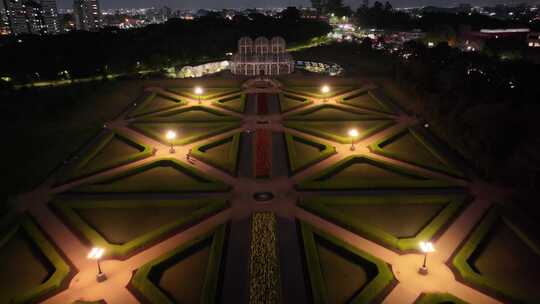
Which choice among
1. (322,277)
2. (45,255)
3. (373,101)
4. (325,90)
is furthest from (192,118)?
(322,277)

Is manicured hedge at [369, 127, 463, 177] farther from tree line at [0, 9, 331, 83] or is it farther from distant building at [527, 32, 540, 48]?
distant building at [527, 32, 540, 48]

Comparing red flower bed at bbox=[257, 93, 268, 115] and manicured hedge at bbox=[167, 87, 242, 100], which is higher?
manicured hedge at bbox=[167, 87, 242, 100]

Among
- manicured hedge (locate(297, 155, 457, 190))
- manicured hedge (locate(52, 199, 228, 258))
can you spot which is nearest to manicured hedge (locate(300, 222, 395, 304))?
manicured hedge (locate(297, 155, 457, 190))

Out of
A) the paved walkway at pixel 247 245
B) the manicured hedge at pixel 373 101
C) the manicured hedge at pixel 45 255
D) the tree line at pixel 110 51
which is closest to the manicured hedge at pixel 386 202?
the paved walkway at pixel 247 245

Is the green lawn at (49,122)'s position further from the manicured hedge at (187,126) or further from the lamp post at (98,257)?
the lamp post at (98,257)

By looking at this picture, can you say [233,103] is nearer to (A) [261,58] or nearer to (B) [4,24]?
(A) [261,58]

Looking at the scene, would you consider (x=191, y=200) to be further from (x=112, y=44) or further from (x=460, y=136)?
(x=112, y=44)

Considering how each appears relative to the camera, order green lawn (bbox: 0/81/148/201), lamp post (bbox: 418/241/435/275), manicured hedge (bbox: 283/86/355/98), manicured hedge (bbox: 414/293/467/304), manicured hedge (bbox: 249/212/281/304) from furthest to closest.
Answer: manicured hedge (bbox: 283/86/355/98) < green lawn (bbox: 0/81/148/201) < lamp post (bbox: 418/241/435/275) < manicured hedge (bbox: 249/212/281/304) < manicured hedge (bbox: 414/293/467/304)

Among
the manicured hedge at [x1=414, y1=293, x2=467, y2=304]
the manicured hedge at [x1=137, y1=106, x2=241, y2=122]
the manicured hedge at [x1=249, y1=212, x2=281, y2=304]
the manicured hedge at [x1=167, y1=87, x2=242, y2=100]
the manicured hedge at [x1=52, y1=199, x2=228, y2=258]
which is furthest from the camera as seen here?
the manicured hedge at [x1=167, y1=87, x2=242, y2=100]
